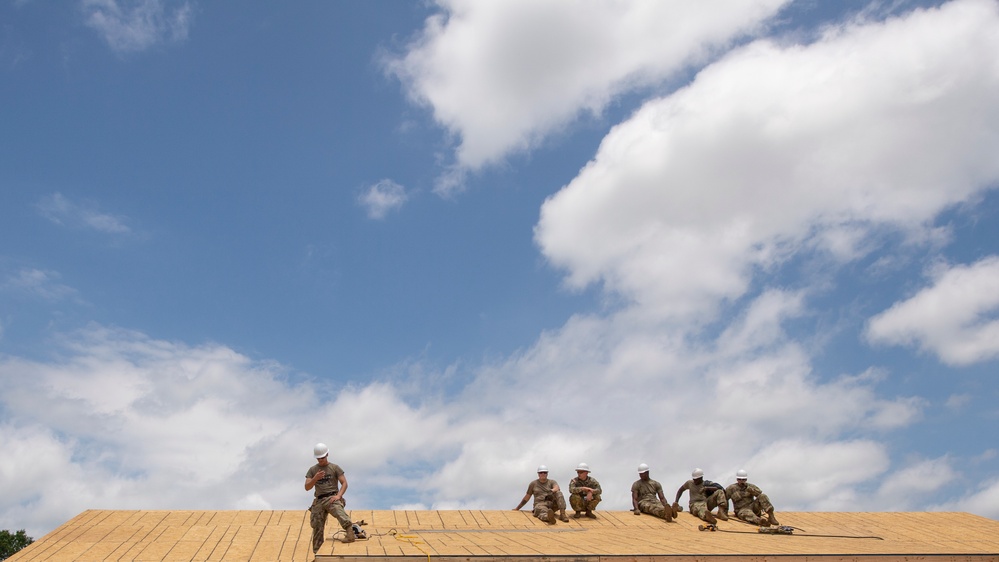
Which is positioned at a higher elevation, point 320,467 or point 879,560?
point 320,467

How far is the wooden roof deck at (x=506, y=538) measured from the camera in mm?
9547

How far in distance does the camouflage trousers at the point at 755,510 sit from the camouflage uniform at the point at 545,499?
374 cm

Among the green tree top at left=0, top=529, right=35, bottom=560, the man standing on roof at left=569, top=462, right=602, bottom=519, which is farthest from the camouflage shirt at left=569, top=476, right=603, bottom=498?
the green tree top at left=0, top=529, right=35, bottom=560

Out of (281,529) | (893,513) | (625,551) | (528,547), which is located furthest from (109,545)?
(893,513)

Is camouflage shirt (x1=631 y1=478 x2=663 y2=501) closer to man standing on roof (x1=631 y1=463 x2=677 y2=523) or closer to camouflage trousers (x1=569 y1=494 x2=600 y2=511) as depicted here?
man standing on roof (x1=631 y1=463 x2=677 y2=523)

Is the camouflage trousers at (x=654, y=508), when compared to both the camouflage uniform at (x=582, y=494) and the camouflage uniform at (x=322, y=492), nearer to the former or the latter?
the camouflage uniform at (x=582, y=494)

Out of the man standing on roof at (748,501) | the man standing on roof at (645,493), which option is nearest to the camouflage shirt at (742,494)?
the man standing on roof at (748,501)

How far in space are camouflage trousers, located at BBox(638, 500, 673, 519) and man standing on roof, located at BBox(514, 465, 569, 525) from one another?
196 centimetres

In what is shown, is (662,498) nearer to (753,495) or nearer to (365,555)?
(753,495)

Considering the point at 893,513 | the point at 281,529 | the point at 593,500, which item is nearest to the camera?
the point at 281,529

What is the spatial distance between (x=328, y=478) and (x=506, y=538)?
2801 mm

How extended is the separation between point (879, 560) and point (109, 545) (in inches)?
466

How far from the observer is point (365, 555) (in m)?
8.80

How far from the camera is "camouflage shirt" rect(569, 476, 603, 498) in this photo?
15807 millimetres
